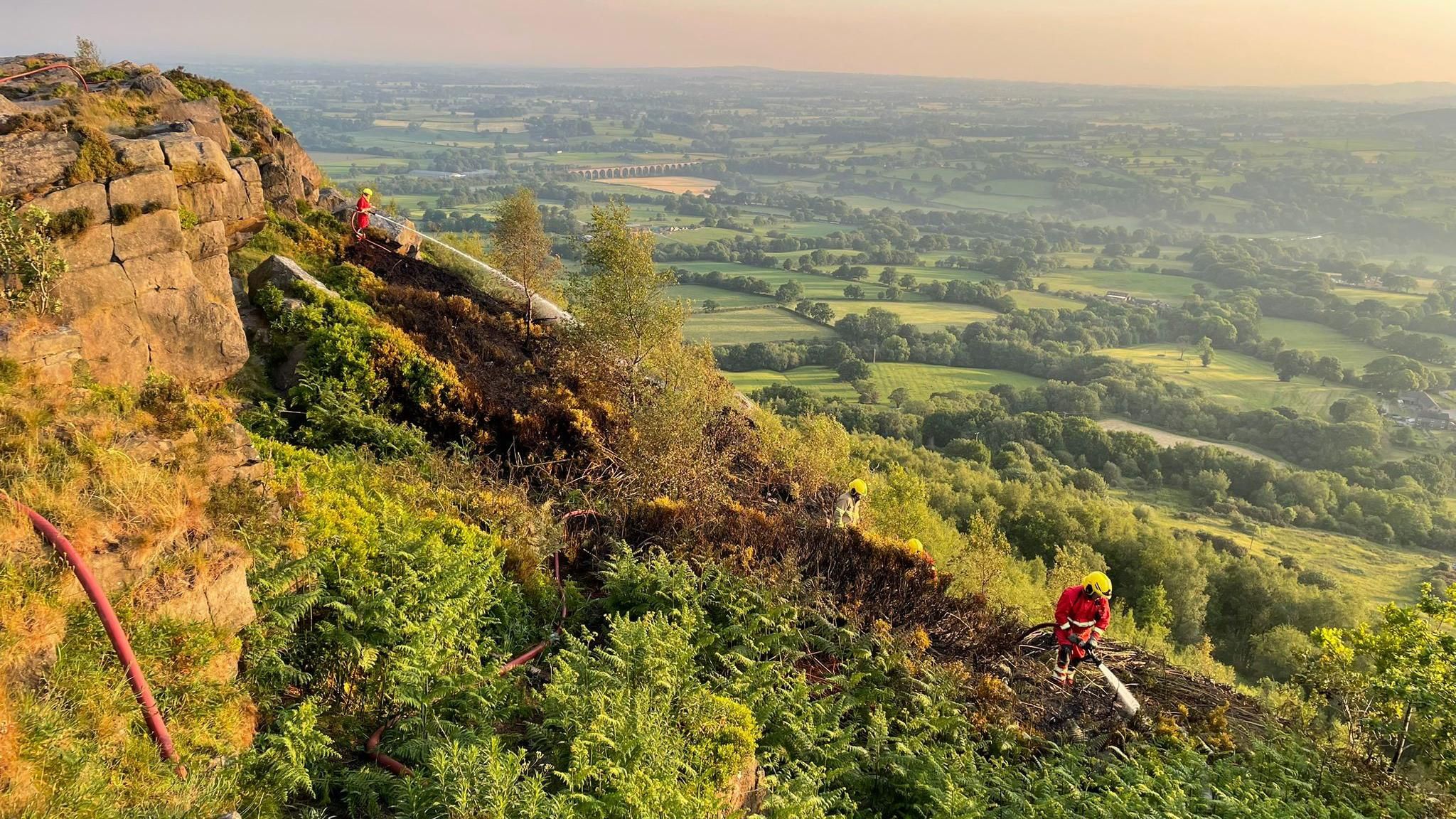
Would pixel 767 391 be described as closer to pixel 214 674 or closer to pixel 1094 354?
pixel 1094 354

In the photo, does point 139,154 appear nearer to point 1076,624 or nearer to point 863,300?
point 1076,624

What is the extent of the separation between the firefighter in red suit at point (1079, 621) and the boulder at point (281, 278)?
47.2 ft

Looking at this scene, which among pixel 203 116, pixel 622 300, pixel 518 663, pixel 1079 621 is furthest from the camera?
pixel 622 300

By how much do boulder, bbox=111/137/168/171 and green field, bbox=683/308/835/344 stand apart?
251 ft

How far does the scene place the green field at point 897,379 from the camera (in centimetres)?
8181

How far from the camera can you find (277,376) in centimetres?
1318

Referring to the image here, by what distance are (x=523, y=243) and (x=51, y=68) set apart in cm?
1074

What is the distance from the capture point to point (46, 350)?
24.4 feet

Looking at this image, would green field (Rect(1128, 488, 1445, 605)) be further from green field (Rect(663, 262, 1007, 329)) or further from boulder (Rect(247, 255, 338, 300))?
boulder (Rect(247, 255, 338, 300))

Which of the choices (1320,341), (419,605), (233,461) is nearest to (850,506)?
(419,605)

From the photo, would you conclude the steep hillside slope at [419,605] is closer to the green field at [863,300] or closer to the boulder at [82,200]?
the boulder at [82,200]

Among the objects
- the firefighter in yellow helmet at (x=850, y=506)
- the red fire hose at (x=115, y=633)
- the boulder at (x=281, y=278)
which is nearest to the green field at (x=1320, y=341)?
the firefighter in yellow helmet at (x=850, y=506)

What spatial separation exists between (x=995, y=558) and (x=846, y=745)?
19.6m

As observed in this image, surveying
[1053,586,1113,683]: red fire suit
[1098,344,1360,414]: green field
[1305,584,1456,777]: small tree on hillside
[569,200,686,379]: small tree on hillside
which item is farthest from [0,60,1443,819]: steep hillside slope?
[1098,344,1360,414]: green field
